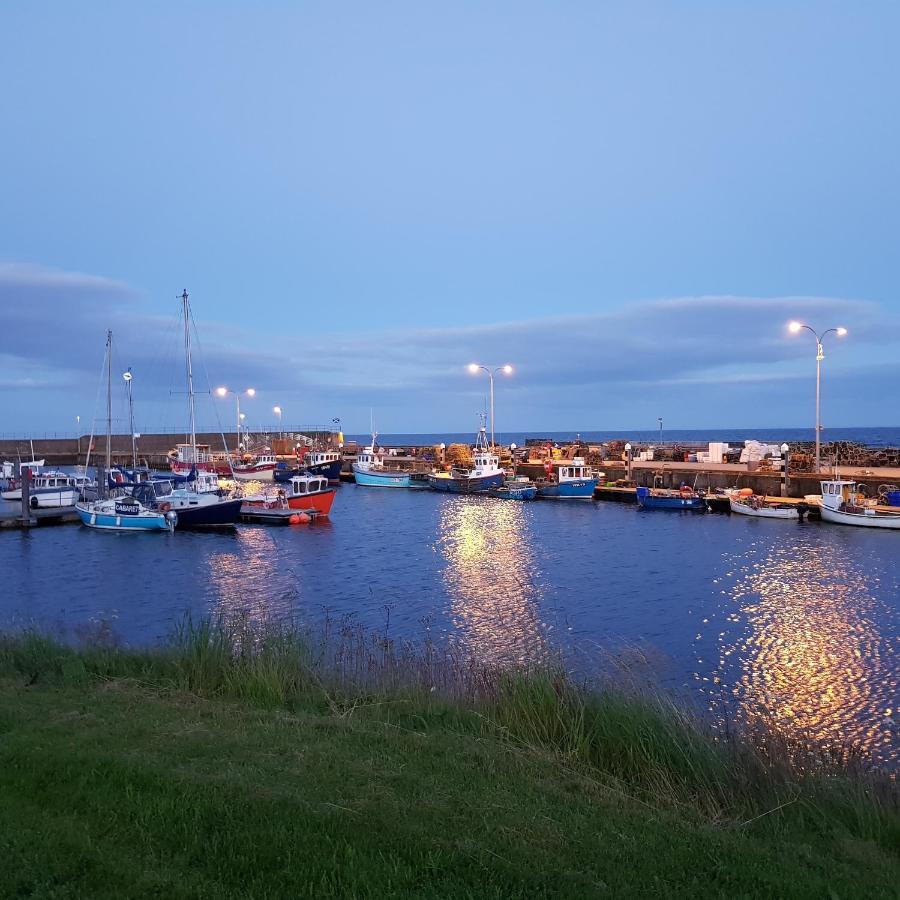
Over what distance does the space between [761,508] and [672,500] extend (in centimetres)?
720

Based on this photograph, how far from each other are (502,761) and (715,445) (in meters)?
72.5

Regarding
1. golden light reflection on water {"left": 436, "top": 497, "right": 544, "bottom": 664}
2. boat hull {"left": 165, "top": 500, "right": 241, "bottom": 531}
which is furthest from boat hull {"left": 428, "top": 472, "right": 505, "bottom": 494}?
boat hull {"left": 165, "top": 500, "right": 241, "bottom": 531}

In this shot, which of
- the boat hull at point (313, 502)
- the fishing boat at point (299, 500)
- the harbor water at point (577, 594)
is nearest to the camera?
the harbor water at point (577, 594)

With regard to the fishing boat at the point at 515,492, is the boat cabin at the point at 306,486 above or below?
above

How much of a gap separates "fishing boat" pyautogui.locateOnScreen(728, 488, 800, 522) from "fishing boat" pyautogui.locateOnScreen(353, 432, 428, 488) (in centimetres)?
3531

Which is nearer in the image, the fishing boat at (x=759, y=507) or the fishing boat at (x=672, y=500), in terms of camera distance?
the fishing boat at (x=759, y=507)

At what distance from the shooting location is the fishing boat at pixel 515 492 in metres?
69.4

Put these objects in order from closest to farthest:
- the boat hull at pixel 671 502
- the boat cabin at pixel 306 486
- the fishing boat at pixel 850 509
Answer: the fishing boat at pixel 850 509 → the boat cabin at pixel 306 486 → the boat hull at pixel 671 502

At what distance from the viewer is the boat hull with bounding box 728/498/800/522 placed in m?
51.2

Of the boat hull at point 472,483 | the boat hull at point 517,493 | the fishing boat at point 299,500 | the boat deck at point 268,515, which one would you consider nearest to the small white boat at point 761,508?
the boat hull at point 517,493

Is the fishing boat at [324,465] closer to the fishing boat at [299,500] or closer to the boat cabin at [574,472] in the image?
the boat cabin at [574,472]

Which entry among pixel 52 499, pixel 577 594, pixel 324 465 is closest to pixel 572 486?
pixel 324 465

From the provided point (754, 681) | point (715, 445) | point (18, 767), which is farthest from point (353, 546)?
point (715, 445)

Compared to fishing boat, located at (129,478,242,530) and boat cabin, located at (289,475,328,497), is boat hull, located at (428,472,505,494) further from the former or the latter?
fishing boat, located at (129,478,242,530)
